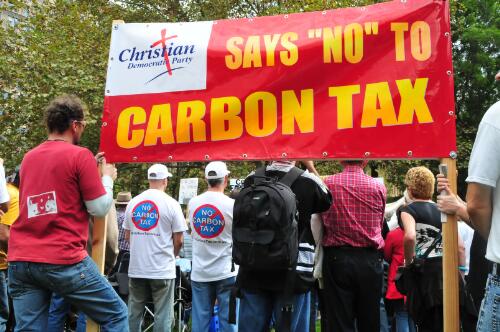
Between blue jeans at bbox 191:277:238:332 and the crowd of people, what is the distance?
0.04 feet

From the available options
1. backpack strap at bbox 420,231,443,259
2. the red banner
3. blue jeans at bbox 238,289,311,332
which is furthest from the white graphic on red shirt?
backpack strap at bbox 420,231,443,259

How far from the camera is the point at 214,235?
6.28 meters

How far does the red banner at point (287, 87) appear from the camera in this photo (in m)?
3.92

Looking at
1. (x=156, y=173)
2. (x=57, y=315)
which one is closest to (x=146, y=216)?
(x=156, y=173)

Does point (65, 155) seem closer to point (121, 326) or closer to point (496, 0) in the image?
point (121, 326)

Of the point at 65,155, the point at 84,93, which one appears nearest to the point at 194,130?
the point at 65,155

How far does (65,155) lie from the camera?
3855 millimetres

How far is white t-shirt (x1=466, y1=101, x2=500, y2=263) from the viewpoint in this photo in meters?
2.72

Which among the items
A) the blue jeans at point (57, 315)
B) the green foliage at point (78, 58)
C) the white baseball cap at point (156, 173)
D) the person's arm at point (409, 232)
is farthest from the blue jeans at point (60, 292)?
the green foliage at point (78, 58)

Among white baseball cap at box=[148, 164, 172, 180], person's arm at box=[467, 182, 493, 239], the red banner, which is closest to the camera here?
person's arm at box=[467, 182, 493, 239]

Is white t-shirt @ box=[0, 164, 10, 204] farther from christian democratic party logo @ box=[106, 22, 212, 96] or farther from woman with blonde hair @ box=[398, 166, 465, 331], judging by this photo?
woman with blonde hair @ box=[398, 166, 465, 331]

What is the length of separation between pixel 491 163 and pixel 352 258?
225 cm

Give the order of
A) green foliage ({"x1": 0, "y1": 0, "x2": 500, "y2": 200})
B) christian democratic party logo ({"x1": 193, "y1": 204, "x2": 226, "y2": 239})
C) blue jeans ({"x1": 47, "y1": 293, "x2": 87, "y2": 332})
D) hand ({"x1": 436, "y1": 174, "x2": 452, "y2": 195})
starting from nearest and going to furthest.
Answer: hand ({"x1": 436, "y1": 174, "x2": 452, "y2": 195}) → blue jeans ({"x1": 47, "y1": 293, "x2": 87, "y2": 332}) → christian democratic party logo ({"x1": 193, "y1": 204, "x2": 226, "y2": 239}) → green foliage ({"x1": 0, "y1": 0, "x2": 500, "y2": 200})

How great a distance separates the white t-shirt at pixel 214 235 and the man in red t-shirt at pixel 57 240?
7.73 feet
